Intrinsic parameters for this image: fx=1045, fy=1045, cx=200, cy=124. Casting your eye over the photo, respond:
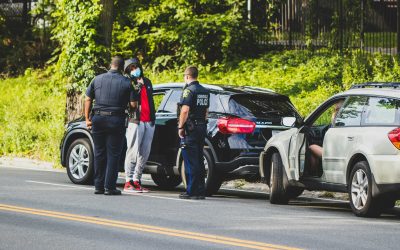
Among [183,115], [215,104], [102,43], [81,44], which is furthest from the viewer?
[102,43]

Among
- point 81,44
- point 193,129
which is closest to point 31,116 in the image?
point 81,44

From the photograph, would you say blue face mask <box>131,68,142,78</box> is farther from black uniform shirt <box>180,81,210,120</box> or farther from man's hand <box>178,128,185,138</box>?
man's hand <box>178,128,185,138</box>

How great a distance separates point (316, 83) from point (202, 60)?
5835 millimetres

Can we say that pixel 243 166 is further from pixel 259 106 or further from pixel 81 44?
pixel 81 44

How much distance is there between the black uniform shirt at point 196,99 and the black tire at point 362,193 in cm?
278

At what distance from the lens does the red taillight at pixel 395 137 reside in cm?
1206

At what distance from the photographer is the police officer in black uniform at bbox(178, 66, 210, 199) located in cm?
1469

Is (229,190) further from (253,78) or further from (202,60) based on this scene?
(202,60)

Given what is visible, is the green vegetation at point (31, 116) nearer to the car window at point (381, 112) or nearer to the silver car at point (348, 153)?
the silver car at point (348, 153)

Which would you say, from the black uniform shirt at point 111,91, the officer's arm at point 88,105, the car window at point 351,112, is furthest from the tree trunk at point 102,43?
the car window at point 351,112

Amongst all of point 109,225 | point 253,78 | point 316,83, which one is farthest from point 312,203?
point 253,78

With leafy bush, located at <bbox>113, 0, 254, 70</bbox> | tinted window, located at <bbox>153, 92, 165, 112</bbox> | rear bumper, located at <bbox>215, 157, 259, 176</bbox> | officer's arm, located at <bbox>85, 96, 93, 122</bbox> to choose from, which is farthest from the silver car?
leafy bush, located at <bbox>113, 0, 254, 70</bbox>

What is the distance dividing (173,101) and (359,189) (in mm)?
4416

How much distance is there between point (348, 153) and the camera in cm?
1287
